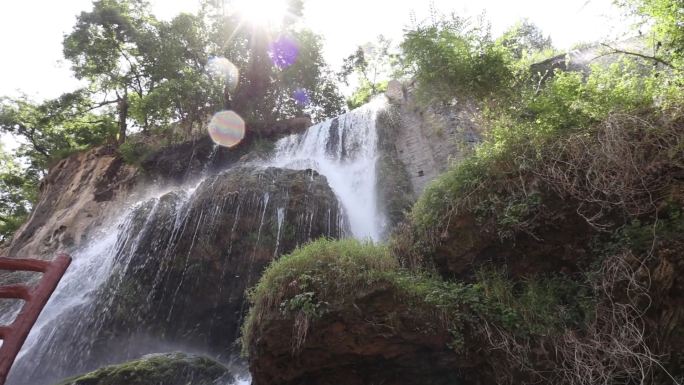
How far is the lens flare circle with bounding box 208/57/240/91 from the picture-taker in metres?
18.5

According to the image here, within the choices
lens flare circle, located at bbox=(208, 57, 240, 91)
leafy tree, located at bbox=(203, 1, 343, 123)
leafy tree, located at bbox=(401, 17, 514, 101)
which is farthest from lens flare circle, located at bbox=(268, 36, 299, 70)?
leafy tree, located at bbox=(401, 17, 514, 101)

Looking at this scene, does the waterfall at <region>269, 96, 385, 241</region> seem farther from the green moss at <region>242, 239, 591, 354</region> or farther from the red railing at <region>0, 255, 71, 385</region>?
the red railing at <region>0, 255, 71, 385</region>

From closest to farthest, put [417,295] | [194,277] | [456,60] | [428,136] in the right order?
1. [417,295]
2. [456,60]
3. [194,277]
4. [428,136]

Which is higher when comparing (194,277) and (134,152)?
(134,152)

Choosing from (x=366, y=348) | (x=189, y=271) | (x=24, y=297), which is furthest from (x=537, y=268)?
(x=189, y=271)

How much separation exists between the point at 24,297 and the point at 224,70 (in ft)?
55.7

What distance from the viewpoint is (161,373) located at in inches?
242

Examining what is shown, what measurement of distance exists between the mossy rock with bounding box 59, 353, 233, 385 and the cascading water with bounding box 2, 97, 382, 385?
1.91 m

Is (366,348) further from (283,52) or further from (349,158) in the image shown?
(283,52)

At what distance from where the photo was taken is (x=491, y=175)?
19.1 ft

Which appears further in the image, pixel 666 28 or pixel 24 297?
pixel 666 28

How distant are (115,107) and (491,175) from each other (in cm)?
2125

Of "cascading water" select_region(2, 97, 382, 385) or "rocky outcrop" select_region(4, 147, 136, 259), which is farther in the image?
"rocky outcrop" select_region(4, 147, 136, 259)

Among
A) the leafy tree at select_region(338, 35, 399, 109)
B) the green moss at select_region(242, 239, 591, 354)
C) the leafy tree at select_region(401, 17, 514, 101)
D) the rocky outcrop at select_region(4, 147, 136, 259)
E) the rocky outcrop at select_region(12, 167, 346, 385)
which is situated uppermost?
the leafy tree at select_region(338, 35, 399, 109)
